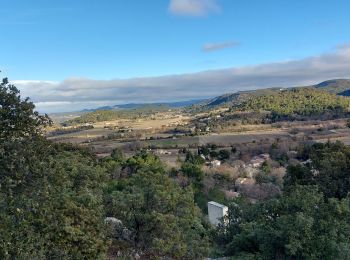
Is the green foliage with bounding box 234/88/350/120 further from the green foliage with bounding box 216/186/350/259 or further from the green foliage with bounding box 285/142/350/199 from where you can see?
the green foliage with bounding box 216/186/350/259

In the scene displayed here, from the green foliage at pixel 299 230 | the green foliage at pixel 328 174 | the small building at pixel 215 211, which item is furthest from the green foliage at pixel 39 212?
the green foliage at pixel 328 174

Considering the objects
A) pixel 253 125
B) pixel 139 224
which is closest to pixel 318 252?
pixel 139 224

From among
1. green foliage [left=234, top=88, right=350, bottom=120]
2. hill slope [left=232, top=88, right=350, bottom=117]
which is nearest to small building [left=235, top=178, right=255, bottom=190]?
green foliage [left=234, top=88, right=350, bottom=120]

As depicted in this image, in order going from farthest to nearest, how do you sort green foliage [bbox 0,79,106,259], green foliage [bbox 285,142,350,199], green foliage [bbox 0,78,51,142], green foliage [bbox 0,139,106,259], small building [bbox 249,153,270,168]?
1. small building [bbox 249,153,270,168]
2. green foliage [bbox 285,142,350,199]
3. green foliage [bbox 0,78,51,142]
4. green foliage [bbox 0,79,106,259]
5. green foliage [bbox 0,139,106,259]

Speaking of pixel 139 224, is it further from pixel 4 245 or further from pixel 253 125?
pixel 253 125

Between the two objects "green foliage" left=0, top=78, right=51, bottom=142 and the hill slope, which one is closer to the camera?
"green foliage" left=0, top=78, right=51, bottom=142

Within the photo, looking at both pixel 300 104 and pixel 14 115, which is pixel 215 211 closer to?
pixel 14 115

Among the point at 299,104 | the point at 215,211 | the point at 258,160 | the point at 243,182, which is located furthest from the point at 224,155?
the point at 299,104

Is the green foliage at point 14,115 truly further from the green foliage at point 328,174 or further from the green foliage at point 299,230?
the green foliage at point 328,174
